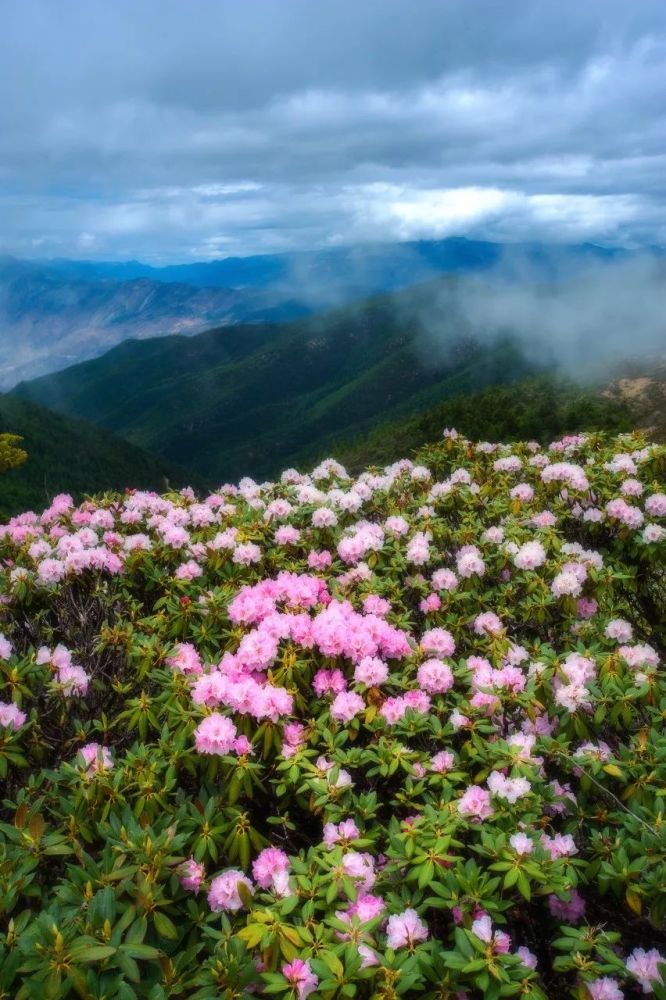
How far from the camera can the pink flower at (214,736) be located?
3172 mm

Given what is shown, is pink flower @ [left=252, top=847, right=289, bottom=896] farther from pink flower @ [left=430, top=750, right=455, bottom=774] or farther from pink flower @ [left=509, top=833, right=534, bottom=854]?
pink flower @ [left=509, top=833, right=534, bottom=854]

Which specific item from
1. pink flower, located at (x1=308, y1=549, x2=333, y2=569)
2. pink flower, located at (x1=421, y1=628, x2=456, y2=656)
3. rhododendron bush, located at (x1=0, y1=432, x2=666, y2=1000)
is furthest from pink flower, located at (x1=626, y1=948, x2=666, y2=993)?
pink flower, located at (x1=308, y1=549, x2=333, y2=569)

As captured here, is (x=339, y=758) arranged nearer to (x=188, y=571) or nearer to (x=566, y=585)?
(x=566, y=585)

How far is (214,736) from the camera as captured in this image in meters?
3.17

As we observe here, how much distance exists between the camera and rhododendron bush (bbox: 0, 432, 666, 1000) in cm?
251

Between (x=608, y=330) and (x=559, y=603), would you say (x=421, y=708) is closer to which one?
(x=559, y=603)

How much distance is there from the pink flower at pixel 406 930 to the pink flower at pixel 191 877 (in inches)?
34.0

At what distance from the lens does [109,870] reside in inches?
109

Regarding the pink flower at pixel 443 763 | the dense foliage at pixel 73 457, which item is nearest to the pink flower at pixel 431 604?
the pink flower at pixel 443 763

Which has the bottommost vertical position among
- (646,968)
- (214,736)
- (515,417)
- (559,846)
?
(515,417)

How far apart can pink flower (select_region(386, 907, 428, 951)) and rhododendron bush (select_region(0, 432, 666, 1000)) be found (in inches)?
0.5

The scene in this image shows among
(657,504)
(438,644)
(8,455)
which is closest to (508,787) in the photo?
(438,644)

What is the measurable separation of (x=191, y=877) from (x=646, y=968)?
6.20 ft

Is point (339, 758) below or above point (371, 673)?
below
